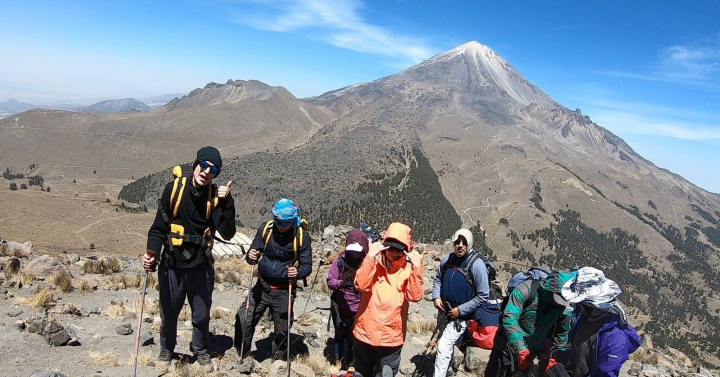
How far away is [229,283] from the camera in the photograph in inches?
404

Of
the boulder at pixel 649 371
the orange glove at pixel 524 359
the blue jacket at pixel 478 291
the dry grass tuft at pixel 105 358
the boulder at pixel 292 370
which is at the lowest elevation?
the boulder at pixel 649 371

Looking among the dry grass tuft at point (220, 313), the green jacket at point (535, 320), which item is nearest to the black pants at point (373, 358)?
the green jacket at point (535, 320)

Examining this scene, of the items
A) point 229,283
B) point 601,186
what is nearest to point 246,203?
point 229,283

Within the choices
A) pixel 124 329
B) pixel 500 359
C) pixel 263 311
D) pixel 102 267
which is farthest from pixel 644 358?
pixel 102 267

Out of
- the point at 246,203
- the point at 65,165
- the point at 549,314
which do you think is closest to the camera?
the point at 549,314

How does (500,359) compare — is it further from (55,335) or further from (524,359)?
(55,335)

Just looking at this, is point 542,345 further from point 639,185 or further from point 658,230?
point 639,185

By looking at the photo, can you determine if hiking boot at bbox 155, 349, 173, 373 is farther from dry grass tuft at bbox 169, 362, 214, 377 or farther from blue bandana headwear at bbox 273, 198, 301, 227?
blue bandana headwear at bbox 273, 198, 301, 227

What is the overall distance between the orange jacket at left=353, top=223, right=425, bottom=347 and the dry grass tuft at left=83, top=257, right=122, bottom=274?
Result: 365 inches

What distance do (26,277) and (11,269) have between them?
0.77m

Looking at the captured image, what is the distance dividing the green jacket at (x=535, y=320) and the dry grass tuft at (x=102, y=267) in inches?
402

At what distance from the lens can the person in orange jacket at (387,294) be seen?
11.7 feet

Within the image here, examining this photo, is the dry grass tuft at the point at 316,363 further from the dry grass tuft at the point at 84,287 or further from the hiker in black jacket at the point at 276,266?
the dry grass tuft at the point at 84,287

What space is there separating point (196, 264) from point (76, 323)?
9.89 ft
